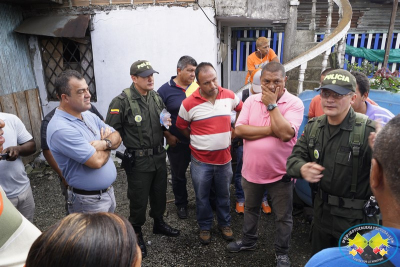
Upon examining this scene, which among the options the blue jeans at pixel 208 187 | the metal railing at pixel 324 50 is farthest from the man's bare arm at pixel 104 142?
the metal railing at pixel 324 50

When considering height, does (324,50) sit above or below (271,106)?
above

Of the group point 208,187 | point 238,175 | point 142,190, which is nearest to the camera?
point 142,190

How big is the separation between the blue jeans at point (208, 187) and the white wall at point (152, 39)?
9.27 feet

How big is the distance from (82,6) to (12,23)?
1407 mm

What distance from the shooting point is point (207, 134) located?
3088 millimetres

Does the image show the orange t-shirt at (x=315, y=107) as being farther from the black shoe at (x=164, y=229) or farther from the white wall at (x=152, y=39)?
the white wall at (x=152, y=39)

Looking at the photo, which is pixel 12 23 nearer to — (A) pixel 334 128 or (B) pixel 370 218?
(A) pixel 334 128

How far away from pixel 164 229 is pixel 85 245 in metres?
2.86

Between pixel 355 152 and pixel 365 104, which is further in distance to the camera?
pixel 365 104

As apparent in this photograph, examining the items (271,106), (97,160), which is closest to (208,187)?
(271,106)

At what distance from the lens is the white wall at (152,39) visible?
5.22 m

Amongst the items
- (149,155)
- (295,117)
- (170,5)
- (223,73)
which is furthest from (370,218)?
(223,73)

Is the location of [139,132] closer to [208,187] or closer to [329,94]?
[208,187]

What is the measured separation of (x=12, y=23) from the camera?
530 centimetres
